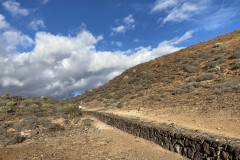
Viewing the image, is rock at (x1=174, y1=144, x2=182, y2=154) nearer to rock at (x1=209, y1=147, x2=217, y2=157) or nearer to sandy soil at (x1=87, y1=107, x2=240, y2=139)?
rock at (x1=209, y1=147, x2=217, y2=157)

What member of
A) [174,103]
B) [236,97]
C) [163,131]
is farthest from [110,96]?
[163,131]

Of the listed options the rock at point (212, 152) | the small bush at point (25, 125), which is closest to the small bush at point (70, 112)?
the small bush at point (25, 125)

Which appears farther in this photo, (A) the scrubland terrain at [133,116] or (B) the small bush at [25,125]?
(B) the small bush at [25,125]

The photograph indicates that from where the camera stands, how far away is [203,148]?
512 centimetres

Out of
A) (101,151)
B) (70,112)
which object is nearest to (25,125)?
(70,112)

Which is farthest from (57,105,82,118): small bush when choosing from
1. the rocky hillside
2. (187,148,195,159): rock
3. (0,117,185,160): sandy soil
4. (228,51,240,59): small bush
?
(228,51,240,59): small bush

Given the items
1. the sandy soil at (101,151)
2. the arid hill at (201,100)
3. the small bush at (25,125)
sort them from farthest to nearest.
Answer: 1. the small bush at (25,125)
2. the arid hill at (201,100)
3. the sandy soil at (101,151)

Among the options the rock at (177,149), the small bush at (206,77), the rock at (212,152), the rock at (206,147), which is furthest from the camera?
the small bush at (206,77)

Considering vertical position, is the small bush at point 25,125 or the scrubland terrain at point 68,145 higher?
the small bush at point 25,125

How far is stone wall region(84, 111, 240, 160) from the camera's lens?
4456mm

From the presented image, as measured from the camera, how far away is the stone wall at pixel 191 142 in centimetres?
446

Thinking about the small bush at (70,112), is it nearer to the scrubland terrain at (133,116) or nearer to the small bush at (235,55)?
the scrubland terrain at (133,116)

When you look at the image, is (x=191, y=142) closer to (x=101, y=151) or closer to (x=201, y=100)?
(x=101, y=151)

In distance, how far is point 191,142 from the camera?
5.56 m
